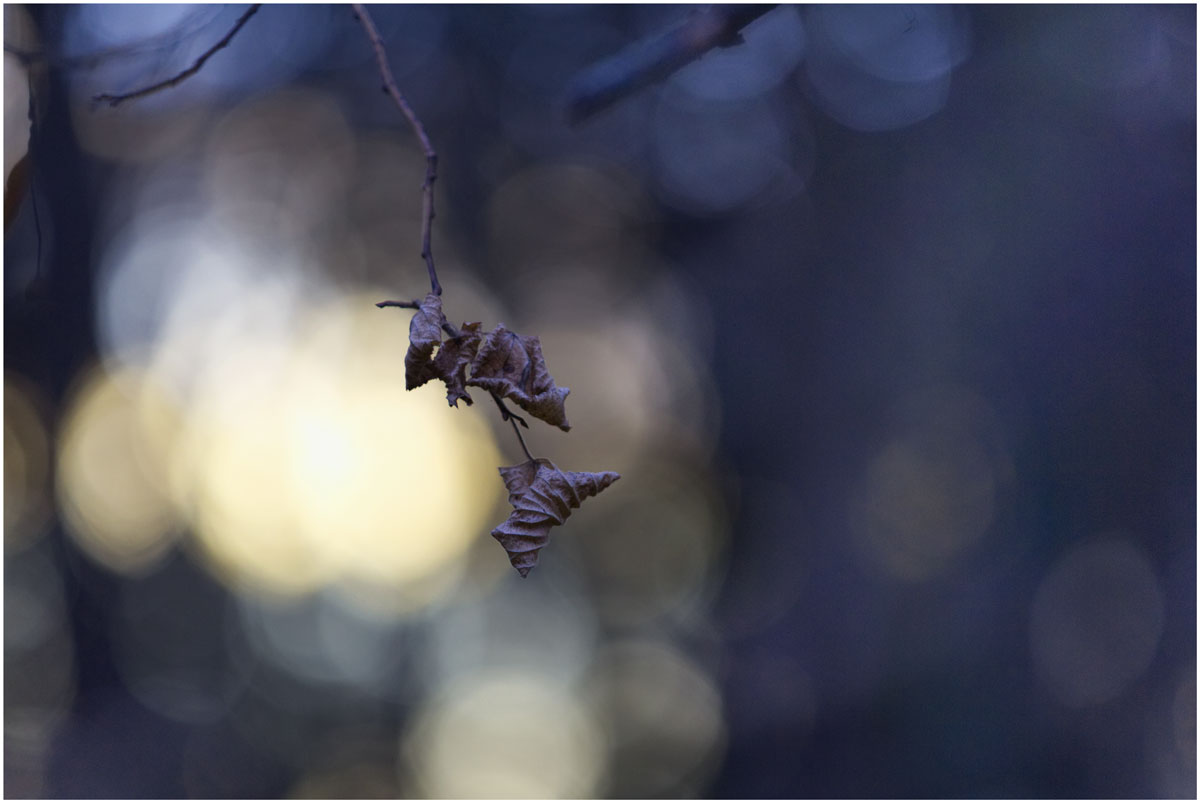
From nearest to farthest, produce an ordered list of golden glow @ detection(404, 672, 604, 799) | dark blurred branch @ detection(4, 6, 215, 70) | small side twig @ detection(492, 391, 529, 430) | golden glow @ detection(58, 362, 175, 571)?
1. small side twig @ detection(492, 391, 529, 430)
2. dark blurred branch @ detection(4, 6, 215, 70)
3. golden glow @ detection(58, 362, 175, 571)
4. golden glow @ detection(404, 672, 604, 799)

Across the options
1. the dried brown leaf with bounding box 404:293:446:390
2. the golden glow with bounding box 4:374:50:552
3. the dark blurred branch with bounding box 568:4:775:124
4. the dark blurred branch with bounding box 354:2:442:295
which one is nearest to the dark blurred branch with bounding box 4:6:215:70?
the dark blurred branch with bounding box 354:2:442:295

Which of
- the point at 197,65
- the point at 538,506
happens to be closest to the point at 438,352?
the point at 538,506

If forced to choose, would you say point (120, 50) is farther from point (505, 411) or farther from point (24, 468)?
point (24, 468)

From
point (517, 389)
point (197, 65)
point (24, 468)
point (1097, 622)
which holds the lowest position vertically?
point (1097, 622)

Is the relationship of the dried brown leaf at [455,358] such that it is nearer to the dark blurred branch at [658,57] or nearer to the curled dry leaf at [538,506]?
the curled dry leaf at [538,506]

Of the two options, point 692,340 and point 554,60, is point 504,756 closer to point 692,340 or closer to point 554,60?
point 692,340

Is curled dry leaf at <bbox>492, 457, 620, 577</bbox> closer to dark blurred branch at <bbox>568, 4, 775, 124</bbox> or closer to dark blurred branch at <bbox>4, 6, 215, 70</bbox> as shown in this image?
dark blurred branch at <bbox>568, 4, 775, 124</bbox>
